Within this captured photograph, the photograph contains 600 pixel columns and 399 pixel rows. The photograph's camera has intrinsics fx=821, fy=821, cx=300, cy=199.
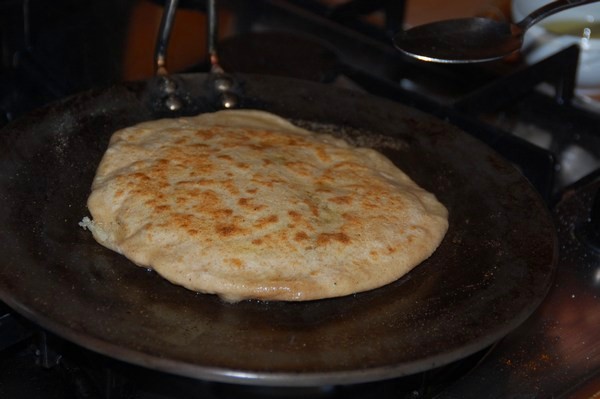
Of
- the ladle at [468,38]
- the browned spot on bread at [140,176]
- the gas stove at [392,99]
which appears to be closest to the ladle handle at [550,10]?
the ladle at [468,38]

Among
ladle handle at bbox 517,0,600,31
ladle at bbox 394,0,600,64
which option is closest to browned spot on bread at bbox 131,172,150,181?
ladle at bbox 394,0,600,64

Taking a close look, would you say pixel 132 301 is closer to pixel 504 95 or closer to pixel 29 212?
pixel 29 212

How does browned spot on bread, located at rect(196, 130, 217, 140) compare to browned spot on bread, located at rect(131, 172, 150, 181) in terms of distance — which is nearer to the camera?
browned spot on bread, located at rect(131, 172, 150, 181)

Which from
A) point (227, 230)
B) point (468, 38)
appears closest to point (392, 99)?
point (468, 38)

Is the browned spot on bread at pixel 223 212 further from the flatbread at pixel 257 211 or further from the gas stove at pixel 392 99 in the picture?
the gas stove at pixel 392 99

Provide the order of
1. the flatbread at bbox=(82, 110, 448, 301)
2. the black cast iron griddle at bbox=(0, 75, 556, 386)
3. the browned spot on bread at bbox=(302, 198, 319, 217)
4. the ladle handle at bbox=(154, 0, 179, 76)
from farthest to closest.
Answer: the ladle handle at bbox=(154, 0, 179, 76), the browned spot on bread at bbox=(302, 198, 319, 217), the flatbread at bbox=(82, 110, 448, 301), the black cast iron griddle at bbox=(0, 75, 556, 386)

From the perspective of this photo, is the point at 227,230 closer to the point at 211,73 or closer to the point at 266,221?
the point at 266,221

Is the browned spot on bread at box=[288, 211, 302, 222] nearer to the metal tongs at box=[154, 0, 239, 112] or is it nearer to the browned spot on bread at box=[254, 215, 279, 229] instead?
A: the browned spot on bread at box=[254, 215, 279, 229]
